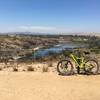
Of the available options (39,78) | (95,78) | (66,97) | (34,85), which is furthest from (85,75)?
(66,97)

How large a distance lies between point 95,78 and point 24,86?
3.04m

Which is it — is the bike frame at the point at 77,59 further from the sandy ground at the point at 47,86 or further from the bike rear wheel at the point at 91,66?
the sandy ground at the point at 47,86

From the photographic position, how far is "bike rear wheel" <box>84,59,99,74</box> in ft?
43.5

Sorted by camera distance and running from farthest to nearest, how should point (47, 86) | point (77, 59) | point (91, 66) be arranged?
1. point (77, 59)
2. point (91, 66)
3. point (47, 86)

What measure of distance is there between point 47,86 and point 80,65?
9.71ft

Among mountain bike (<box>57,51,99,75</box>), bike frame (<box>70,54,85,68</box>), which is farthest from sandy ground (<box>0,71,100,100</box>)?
bike frame (<box>70,54,85,68</box>)

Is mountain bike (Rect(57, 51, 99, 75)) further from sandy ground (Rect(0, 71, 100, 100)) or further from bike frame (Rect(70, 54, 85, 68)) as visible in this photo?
sandy ground (Rect(0, 71, 100, 100))

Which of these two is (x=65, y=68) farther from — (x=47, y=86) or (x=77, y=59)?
(x=47, y=86)

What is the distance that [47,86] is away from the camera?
10.8 m

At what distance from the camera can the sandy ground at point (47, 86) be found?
940 cm

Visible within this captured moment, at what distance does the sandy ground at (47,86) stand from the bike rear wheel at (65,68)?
44cm

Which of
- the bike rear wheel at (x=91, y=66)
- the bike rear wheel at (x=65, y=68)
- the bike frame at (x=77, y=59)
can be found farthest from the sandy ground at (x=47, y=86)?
the bike frame at (x=77, y=59)

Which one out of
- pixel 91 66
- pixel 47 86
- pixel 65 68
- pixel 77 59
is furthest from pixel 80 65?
pixel 47 86

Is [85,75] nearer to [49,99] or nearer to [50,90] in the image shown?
[50,90]
